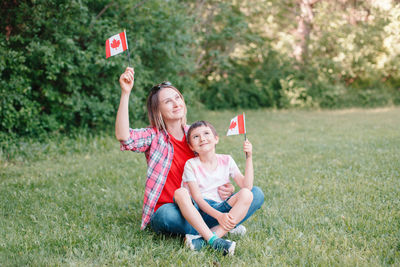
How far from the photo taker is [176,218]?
9.41ft

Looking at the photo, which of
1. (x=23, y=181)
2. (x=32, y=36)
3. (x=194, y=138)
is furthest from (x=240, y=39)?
(x=194, y=138)

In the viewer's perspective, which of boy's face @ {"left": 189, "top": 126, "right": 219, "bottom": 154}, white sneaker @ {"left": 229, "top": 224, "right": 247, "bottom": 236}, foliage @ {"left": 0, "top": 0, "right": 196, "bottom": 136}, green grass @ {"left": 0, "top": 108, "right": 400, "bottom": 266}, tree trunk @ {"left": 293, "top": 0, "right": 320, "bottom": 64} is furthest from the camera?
tree trunk @ {"left": 293, "top": 0, "right": 320, "bottom": 64}

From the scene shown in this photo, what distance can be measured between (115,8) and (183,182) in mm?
6255

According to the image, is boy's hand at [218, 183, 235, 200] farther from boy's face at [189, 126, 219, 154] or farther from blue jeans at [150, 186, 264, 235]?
boy's face at [189, 126, 219, 154]

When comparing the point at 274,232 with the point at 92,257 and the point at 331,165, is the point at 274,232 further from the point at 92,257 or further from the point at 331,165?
the point at 331,165

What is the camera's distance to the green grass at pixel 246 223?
267 centimetres

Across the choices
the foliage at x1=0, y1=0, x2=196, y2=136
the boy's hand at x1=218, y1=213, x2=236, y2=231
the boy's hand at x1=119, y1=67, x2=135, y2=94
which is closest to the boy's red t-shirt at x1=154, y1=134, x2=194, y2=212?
the boy's hand at x1=218, y1=213, x2=236, y2=231

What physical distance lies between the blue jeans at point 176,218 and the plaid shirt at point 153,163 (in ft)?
0.40

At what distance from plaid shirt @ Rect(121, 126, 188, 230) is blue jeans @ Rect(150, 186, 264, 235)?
4.8 inches

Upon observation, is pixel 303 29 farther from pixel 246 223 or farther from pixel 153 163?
pixel 153 163

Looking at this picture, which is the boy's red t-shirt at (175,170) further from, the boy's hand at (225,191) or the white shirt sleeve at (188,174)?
the boy's hand at (225,191)

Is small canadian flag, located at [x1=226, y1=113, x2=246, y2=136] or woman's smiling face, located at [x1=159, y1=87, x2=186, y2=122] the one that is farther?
woman's smiling face, located at [x1=159, y1=87, x2=186, y2=122]

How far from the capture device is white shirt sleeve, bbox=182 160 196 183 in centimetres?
291

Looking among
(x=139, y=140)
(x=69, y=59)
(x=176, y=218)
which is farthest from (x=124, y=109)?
(x=69, y=59)
